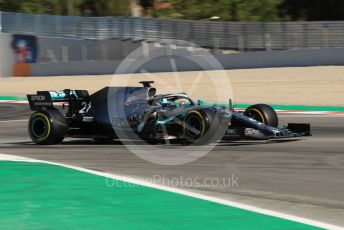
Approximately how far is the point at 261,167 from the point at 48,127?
14.9 ft

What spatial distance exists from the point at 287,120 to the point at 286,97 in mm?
7025

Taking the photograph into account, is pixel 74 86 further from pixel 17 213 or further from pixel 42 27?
pixel 17 213

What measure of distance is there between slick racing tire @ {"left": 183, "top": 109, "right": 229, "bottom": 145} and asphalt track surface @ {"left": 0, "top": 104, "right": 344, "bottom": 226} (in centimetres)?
25

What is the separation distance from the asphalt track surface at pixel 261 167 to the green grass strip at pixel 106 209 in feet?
1.51

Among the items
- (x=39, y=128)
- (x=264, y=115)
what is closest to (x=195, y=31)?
(x=39, y=128)

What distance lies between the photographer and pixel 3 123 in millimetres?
18547

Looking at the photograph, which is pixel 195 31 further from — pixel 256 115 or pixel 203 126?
pixel 203 126

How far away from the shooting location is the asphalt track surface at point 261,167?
704 centimetres

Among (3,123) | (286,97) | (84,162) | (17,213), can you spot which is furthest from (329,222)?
(286,97)

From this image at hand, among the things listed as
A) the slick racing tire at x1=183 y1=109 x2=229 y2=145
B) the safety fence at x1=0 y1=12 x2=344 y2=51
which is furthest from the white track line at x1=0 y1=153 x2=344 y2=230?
the safety fence at x1=0 y1=12 x2=344 y2=51

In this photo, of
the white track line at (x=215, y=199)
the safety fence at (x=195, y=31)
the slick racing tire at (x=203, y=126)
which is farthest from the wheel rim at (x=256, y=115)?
the safety fence at (x=195, y=31)

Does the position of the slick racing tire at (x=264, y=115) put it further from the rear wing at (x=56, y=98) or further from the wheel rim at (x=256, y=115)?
the rear wing at (x=56, y=98)

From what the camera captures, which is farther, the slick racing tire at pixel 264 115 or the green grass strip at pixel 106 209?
the slick racing tire at pixel 264 115

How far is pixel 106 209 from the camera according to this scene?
22.4 ft
